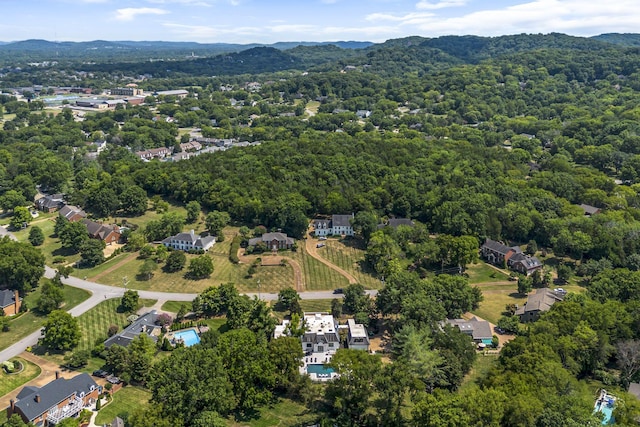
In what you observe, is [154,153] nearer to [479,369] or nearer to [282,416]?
[282,416]

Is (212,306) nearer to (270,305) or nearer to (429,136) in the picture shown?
(270,305)

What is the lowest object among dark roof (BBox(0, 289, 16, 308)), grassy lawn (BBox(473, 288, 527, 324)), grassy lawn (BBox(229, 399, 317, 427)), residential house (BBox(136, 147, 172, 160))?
grassy lawn (BBox(229, 399, 317, 427))

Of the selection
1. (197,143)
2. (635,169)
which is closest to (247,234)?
(197,143)

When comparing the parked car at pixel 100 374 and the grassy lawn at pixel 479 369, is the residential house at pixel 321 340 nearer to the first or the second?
the grassy lawn at pixel 479 369

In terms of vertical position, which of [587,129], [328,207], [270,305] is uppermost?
[587,129]

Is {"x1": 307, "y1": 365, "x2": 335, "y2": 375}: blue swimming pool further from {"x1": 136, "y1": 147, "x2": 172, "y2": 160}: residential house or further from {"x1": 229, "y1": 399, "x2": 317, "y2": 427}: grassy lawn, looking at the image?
{"x1": 136, "y1": 147, "x2": 172, "y2": 160}: residential house

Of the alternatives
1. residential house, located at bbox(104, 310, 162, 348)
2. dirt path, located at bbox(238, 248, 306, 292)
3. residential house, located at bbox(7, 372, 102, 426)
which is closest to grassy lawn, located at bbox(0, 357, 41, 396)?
residential house, located at bbox(7, 372, 102, 426)

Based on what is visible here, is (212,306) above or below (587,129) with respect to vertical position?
below
